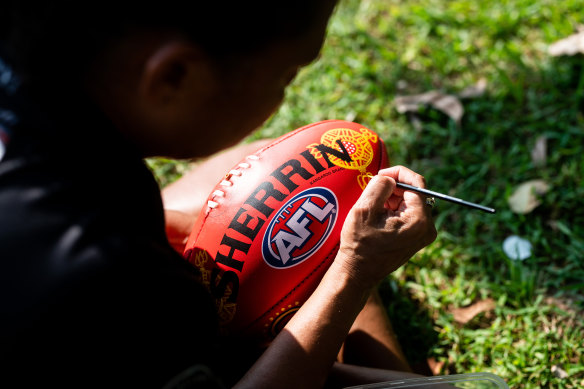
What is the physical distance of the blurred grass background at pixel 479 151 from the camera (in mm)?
2201

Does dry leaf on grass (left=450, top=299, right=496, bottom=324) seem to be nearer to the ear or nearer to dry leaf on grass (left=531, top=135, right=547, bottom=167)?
dry leaf on grass (left=531, top=135, right=547, bottom=167)

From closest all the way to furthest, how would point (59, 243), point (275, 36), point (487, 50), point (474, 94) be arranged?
point (59, 243)
point (275, 36)
point (474, 94)
point (487, 50)

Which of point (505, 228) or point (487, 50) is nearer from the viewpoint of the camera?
point (505, 228)

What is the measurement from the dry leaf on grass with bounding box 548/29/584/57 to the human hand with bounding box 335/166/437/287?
1909 millimetres

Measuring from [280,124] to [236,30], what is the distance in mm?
2044

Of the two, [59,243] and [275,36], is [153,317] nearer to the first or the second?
[59,243]

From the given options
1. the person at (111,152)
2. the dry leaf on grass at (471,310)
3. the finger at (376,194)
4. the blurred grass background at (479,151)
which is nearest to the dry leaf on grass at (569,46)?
the blurred grass background at (479,151)

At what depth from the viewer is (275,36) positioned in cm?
115

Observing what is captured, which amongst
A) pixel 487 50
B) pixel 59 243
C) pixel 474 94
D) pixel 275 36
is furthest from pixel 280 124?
Result: pixel 59 243

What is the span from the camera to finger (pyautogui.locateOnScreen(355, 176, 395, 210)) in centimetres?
165

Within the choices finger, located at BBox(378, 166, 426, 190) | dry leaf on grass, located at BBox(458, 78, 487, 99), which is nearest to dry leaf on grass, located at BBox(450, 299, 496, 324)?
finger, located at BBox(378, 166, 426, 190)

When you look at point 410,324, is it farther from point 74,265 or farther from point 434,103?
point 74,265

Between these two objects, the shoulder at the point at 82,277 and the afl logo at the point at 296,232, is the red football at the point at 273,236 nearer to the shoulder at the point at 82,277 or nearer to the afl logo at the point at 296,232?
the afl logo at the point at 296,232

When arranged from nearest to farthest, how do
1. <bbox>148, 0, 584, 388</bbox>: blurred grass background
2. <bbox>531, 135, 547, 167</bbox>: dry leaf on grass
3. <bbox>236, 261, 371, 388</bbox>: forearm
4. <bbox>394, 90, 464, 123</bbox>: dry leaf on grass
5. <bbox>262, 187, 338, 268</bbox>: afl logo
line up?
<bbox>236, 261, 371, 388</bbox>: forearm → <bbox>262, 187, 338, 268</bbox>: afl logo → <bbox>148, 0, 584, 388</bbox>: blurred grass background → <bbox>531, 135, 547, 167</bbox>: dry leaf on grass → <bbox>394, 90, 464, 123</bbox>: dry leaf on grass
